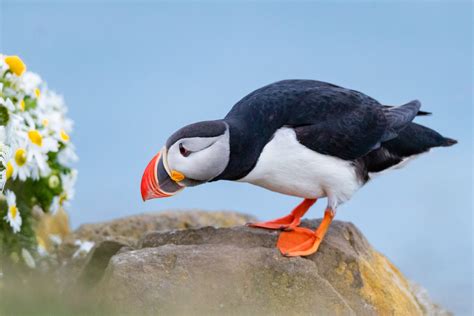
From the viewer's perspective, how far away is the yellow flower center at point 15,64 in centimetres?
675

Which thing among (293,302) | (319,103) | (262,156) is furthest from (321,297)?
(319,103)

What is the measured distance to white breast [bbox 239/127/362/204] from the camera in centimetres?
583

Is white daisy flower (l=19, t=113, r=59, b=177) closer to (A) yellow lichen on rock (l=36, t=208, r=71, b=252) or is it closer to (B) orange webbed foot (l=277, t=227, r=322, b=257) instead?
(A) yellow lichen on rock (l=36, t=208, r=71, b=252)

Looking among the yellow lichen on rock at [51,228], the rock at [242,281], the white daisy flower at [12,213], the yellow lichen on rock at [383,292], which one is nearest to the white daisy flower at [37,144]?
the white daisy flower at [12,213]

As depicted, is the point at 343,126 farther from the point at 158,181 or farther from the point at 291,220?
the point at 158,181

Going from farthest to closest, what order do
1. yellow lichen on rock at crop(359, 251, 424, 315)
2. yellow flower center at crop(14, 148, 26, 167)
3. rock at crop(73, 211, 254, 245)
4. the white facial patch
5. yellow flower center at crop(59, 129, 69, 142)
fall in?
rock at crop(73, 211, 254, 245) → yellow flower center at crop(59, 129, 69, 142) → yellow flower center at crop(14, 148, 26, 167) → yellow lichen on rock at crop(359, 251, 424, 315) → the white facial patch

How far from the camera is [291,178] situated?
19.3 ft

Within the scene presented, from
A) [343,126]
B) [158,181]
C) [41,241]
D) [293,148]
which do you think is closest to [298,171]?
[293,148]

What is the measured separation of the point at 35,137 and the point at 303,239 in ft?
7.63

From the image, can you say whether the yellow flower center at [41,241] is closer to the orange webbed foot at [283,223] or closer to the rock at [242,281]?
the rock at [242,281]

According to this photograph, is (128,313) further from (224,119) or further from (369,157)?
(369,157)

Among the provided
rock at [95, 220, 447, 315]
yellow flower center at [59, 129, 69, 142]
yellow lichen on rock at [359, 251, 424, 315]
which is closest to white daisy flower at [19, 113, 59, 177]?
yellow flower center at [59, 129, 69, 142]

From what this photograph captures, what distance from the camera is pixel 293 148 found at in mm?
5844

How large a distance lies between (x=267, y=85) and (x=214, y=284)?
5.61 ft
